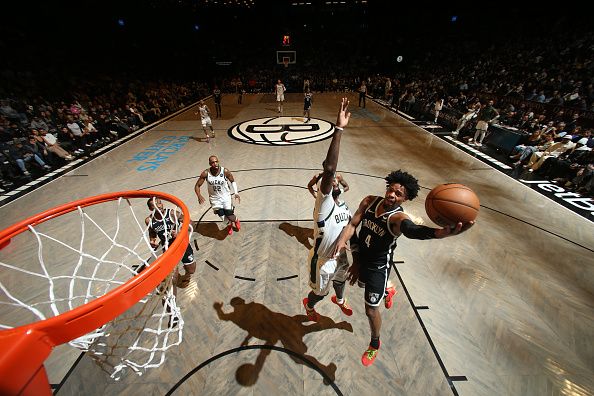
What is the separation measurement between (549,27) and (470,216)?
23368 millimetres

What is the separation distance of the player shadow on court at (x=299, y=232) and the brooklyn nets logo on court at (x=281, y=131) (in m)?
5.60

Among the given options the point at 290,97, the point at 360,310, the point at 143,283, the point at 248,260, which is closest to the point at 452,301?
the point at 360,310

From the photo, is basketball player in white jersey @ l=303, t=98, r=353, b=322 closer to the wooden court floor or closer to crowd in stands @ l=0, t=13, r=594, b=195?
the wooden court floor

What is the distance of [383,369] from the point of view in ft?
10.0

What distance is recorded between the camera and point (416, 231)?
236 centimetres

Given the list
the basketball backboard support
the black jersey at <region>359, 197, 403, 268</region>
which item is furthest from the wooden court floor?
the basketball backboard support

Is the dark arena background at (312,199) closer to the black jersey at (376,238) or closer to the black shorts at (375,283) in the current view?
the black shorts at (375,283)

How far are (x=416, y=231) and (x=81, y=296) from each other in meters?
3.60

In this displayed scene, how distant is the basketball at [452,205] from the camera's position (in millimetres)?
2443

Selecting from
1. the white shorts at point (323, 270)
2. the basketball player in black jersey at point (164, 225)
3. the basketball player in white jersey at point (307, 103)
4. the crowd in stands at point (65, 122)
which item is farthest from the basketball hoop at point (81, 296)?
the basketball player in white jersey at point (307, 103)

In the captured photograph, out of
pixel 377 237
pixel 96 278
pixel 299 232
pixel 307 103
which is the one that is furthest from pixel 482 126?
pixel 96 278

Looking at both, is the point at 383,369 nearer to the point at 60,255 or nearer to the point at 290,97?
the point at 60,255

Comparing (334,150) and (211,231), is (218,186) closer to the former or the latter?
(211,231)

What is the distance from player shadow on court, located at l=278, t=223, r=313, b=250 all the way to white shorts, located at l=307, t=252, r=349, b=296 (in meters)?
1.80
